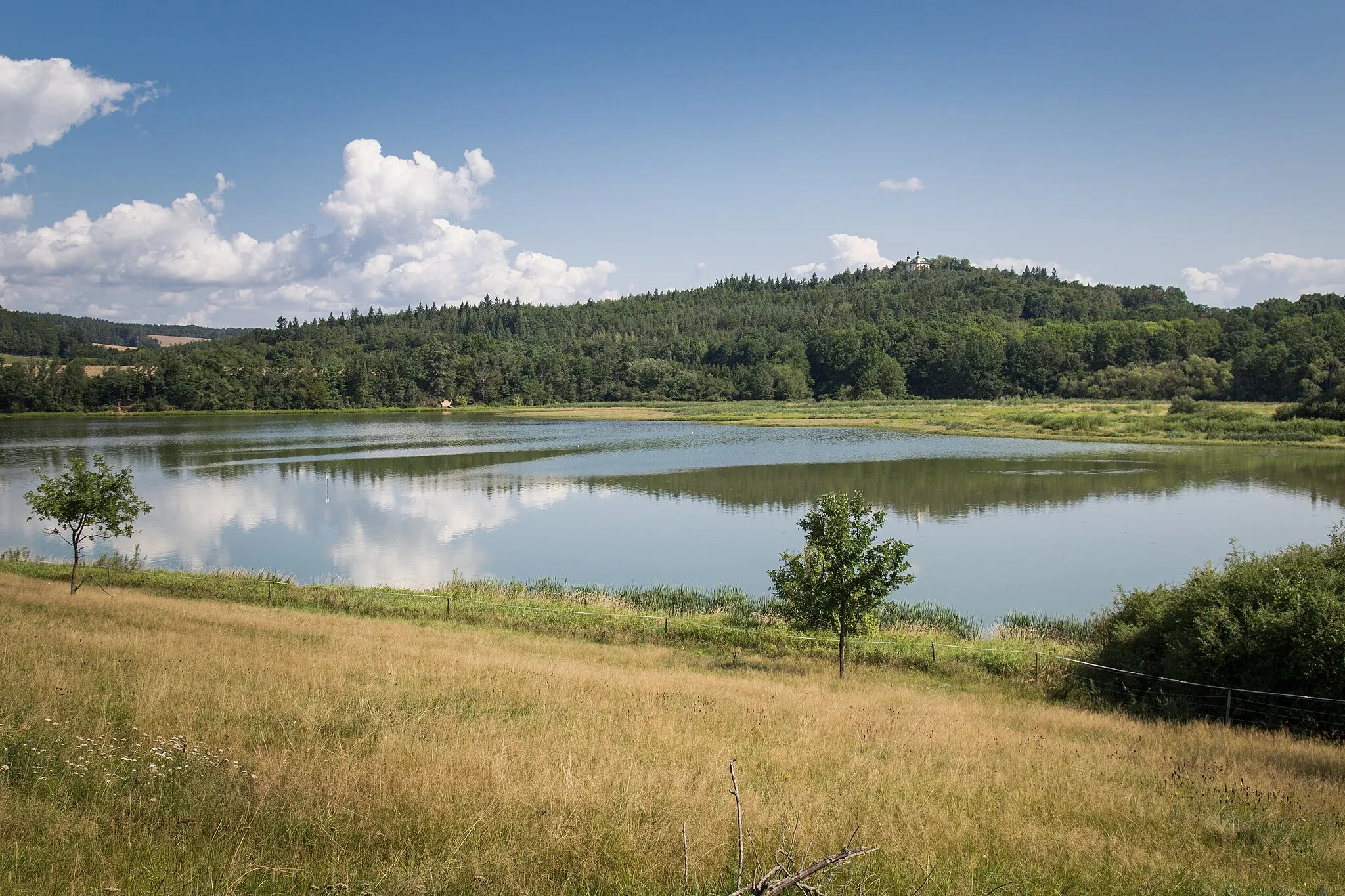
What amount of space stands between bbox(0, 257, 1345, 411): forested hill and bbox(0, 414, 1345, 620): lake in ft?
205

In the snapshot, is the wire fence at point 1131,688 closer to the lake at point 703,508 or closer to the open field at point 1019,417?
the lake at point 703,508

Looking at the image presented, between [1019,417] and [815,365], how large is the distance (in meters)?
74.4

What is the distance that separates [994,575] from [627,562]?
13.1 m

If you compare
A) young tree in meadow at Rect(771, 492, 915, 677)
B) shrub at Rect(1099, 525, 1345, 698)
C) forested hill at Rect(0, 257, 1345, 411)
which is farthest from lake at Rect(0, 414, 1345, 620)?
forested hill at Rect(0, 257, 1345, 411)

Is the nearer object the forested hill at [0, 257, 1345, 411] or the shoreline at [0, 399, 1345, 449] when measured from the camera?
the shoreline at [0, 399, 1345, 449]

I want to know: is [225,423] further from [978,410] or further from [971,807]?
[971,807]

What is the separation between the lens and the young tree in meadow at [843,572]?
59.9 feet

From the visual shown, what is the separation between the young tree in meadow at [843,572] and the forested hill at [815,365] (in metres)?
109

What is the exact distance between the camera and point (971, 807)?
24.2 feet

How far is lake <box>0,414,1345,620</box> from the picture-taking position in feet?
95.7

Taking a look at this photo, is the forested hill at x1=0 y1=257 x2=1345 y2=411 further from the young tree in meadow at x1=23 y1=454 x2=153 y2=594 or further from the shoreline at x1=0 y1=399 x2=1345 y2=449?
the young tree in meadow at x1=23 y1=454 x2=153 y2=594

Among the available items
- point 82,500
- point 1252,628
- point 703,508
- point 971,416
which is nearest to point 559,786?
point 1252,628

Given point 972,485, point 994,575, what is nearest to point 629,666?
point 994,575

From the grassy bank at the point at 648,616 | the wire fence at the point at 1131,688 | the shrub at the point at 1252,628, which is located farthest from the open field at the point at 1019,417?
the wire fence at the point at 1131,688
